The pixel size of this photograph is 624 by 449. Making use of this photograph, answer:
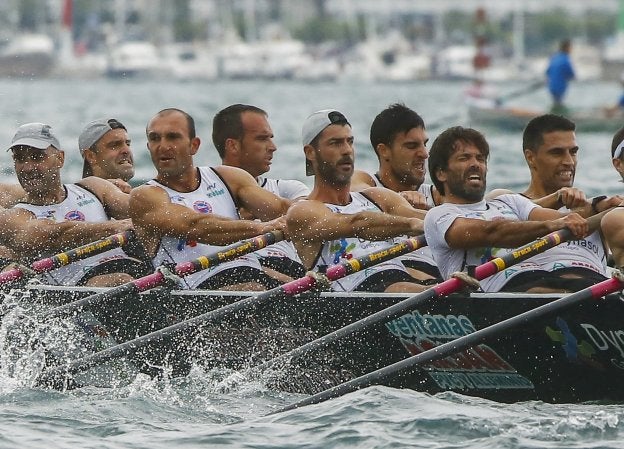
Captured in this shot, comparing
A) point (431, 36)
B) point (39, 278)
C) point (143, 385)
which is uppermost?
point (431, 36)

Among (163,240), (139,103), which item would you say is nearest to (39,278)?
(163,240)

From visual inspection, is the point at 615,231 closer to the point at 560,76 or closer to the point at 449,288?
the point at 449,288

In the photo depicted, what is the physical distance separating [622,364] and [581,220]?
0.76 meters

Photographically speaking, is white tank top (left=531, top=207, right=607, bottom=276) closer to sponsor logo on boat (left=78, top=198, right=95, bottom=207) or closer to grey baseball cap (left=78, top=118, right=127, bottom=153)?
sponsor logo on boat (left=78, top=198, right=95, bottom=207)

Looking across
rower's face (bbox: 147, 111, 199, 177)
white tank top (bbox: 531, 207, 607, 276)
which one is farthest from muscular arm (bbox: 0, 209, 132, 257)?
white tank top (bbox: 531, 207, 607, 276)

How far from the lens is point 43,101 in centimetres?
5322

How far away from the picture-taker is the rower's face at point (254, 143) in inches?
387

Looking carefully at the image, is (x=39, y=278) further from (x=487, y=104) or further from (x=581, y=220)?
(x=487, y=104)

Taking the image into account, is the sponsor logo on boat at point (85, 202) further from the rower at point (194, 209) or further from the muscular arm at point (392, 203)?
the muscular arm at point (392, 203)

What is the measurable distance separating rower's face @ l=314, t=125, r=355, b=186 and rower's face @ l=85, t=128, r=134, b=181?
2.21 meters

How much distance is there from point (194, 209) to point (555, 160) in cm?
206

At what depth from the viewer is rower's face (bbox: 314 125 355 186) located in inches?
343

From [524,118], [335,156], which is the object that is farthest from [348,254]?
[524,118]

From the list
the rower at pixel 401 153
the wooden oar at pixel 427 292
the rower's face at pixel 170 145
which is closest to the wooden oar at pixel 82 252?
the rower's face at pixel 170 145
